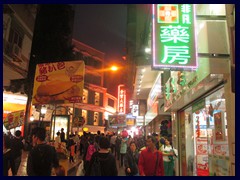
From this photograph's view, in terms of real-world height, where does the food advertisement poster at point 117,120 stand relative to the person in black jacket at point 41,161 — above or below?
above

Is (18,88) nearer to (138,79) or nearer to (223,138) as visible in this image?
(138,79)

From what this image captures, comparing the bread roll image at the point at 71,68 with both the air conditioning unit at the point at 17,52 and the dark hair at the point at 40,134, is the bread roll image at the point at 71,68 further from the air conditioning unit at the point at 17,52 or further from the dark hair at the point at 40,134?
the dark hair at the point at 40,134

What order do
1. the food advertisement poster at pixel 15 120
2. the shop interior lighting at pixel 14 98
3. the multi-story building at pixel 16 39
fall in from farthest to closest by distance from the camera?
the shop interior lighting at pixel 14 98
the food advertisement poster at pixel 15 120
the multi-story building at pixel 16 39

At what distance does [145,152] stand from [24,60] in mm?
12943

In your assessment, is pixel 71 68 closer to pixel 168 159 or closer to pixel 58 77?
pixel 58 77

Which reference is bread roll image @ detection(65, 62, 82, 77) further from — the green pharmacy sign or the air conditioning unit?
the air conditioning unit

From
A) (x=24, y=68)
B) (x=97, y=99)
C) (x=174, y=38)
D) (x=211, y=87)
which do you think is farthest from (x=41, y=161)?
(x=97, y=99)

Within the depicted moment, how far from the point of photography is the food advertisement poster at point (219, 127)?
6.77 metres

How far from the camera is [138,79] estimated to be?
16484 millimetres

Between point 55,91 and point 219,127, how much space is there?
23.1ft

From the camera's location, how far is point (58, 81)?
10945mm

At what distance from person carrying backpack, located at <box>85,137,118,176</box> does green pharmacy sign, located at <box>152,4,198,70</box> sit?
2.79 meters

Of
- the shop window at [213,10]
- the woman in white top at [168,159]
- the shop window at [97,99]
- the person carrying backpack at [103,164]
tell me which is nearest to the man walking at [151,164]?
the person carrying backpack at [103,164]
